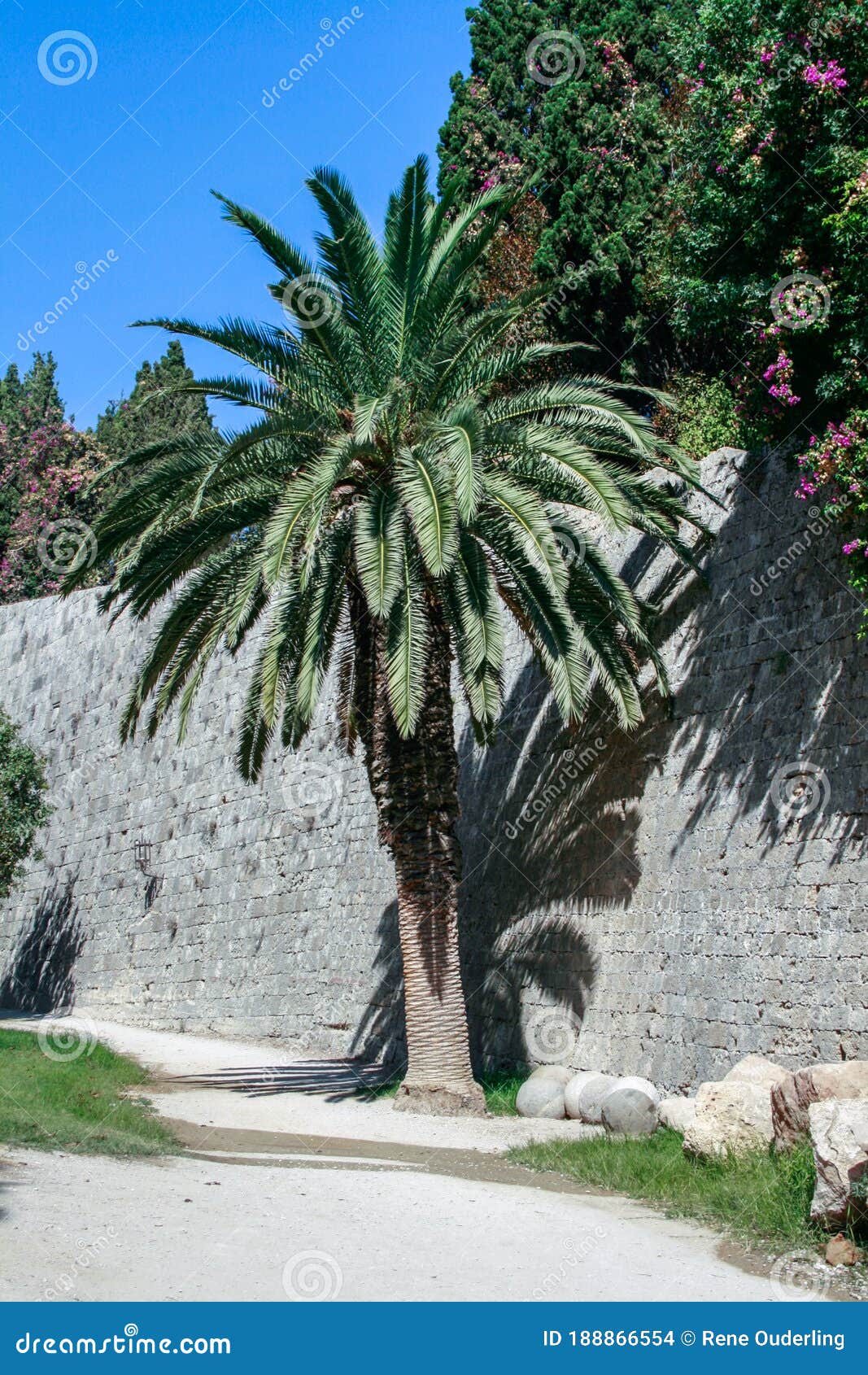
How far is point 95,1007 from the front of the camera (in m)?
19.1

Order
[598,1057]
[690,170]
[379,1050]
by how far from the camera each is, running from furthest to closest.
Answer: [379,1050] < [690,170] < [598,1057]

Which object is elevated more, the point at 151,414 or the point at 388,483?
the point at 151,414

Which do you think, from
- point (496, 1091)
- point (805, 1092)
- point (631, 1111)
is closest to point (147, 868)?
point (496, 1091)

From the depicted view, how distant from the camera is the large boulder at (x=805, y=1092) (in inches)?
251

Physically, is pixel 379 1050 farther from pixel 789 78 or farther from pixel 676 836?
pixel 789 78

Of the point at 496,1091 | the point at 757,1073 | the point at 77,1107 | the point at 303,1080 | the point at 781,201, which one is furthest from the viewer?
the point at 303,1080

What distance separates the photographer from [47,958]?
69.4 ft

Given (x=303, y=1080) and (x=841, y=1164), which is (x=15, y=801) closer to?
(x=303, y=1080)

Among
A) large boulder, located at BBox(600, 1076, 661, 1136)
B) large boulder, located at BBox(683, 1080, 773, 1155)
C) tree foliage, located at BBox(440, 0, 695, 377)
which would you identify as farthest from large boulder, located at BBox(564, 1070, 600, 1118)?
tree foliage, located at BBox(440, 0, 695, 377)

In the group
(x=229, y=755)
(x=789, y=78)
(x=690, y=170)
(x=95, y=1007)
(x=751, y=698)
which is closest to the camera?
(x=789, y=78)

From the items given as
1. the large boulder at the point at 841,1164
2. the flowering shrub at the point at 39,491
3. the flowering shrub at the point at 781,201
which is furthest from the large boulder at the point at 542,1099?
the flowering shrub at the point at 39,491

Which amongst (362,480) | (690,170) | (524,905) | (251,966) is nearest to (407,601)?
(362,480)

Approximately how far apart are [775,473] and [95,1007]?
1385 centimetres

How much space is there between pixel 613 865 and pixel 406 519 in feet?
11.6
